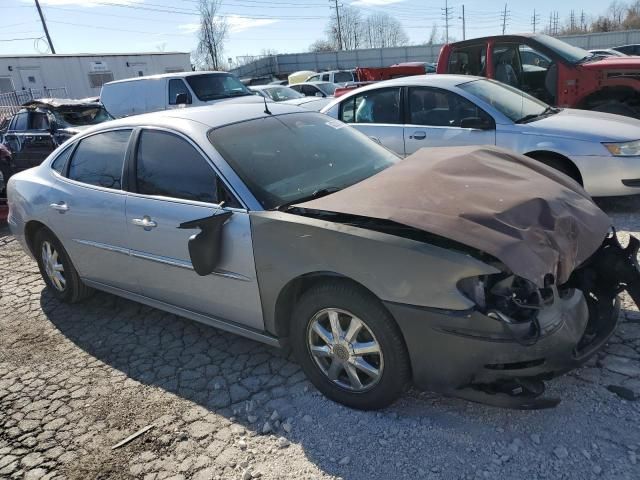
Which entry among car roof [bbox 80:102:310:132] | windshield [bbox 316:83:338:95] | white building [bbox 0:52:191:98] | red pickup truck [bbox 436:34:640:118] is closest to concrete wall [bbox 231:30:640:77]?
white building [bbox 0:52:191:98]

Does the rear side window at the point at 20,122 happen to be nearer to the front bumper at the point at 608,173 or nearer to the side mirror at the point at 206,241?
the side mirror at the point at 206,241

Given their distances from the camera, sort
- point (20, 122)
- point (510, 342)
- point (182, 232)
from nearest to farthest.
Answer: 1. point (510, 342)
2. point (182, 232)
3. point (20, 122)

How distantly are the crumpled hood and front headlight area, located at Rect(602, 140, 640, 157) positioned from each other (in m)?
0.05

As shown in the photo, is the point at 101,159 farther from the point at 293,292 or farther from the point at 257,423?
the point at 257,423

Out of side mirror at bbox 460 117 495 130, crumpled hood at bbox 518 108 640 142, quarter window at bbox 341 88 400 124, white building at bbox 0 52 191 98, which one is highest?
white building at bbox 0 52 191 98

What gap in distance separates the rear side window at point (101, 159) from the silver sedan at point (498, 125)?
340 cm

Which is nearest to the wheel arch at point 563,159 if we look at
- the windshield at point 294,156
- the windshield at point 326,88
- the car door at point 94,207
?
the windshield at point 294,156

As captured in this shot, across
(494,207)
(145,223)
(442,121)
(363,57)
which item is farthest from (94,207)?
(363,57)

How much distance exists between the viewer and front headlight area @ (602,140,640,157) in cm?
501

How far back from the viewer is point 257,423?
280cm

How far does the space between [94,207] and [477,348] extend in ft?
9.63

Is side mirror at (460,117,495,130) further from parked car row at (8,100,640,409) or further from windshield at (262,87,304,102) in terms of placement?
windshield at (262,87,304,102)

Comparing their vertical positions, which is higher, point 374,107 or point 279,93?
point 374,107

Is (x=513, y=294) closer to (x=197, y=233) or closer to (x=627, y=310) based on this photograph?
(x=627, y=310)
